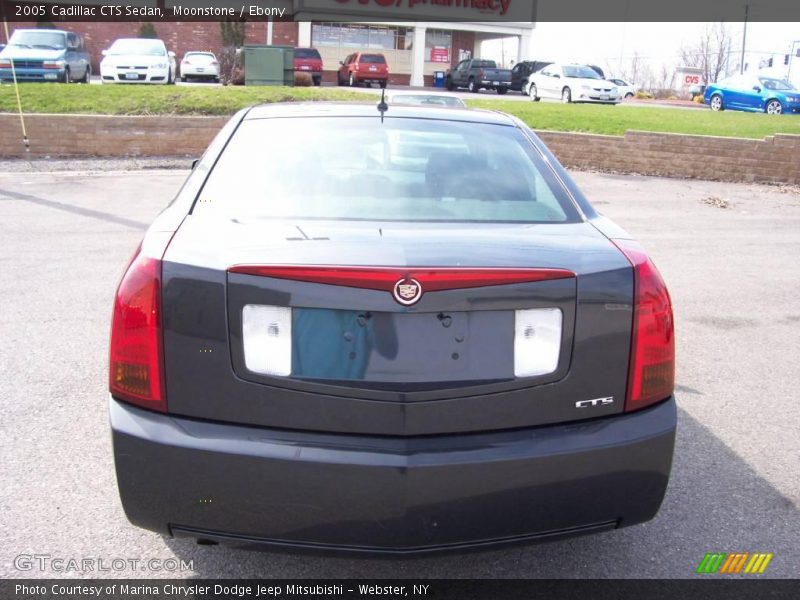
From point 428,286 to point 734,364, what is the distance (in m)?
3.77

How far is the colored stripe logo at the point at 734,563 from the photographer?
10.1 ft

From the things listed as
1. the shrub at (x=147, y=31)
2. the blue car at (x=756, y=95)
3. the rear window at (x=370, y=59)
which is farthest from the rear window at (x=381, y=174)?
the shrub at (x=147, y=31)

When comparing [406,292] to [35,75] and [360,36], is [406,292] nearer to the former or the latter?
[35,75]

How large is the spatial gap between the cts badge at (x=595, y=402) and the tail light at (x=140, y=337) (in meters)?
1.27

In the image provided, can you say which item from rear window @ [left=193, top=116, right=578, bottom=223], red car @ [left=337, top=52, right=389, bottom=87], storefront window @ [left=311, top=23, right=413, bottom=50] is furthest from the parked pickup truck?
rear window @ [left=193, top=116, right=578, bottom=223]

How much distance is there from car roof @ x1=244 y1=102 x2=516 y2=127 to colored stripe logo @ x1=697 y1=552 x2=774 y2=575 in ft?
6.92

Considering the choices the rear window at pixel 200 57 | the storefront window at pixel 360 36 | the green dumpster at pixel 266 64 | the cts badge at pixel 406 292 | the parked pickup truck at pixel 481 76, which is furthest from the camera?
the storefront window at pixel 360 36

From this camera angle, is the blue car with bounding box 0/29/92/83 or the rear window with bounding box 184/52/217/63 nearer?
the blue car with bounding box 0/29/92/83

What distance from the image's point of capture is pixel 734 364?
5465 millimetres

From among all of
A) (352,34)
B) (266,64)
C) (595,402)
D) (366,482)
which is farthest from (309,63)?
(366,482)

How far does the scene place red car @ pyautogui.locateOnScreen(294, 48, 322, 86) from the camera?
127 feet

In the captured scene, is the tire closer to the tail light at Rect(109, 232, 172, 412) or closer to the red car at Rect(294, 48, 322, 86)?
the red car at Rect(294, 48, 322, 86)

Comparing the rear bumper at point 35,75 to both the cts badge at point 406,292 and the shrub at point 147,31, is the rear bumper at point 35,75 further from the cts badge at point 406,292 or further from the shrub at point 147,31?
the cts badge at point 406,292

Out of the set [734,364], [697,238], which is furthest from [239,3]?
[734,364]
